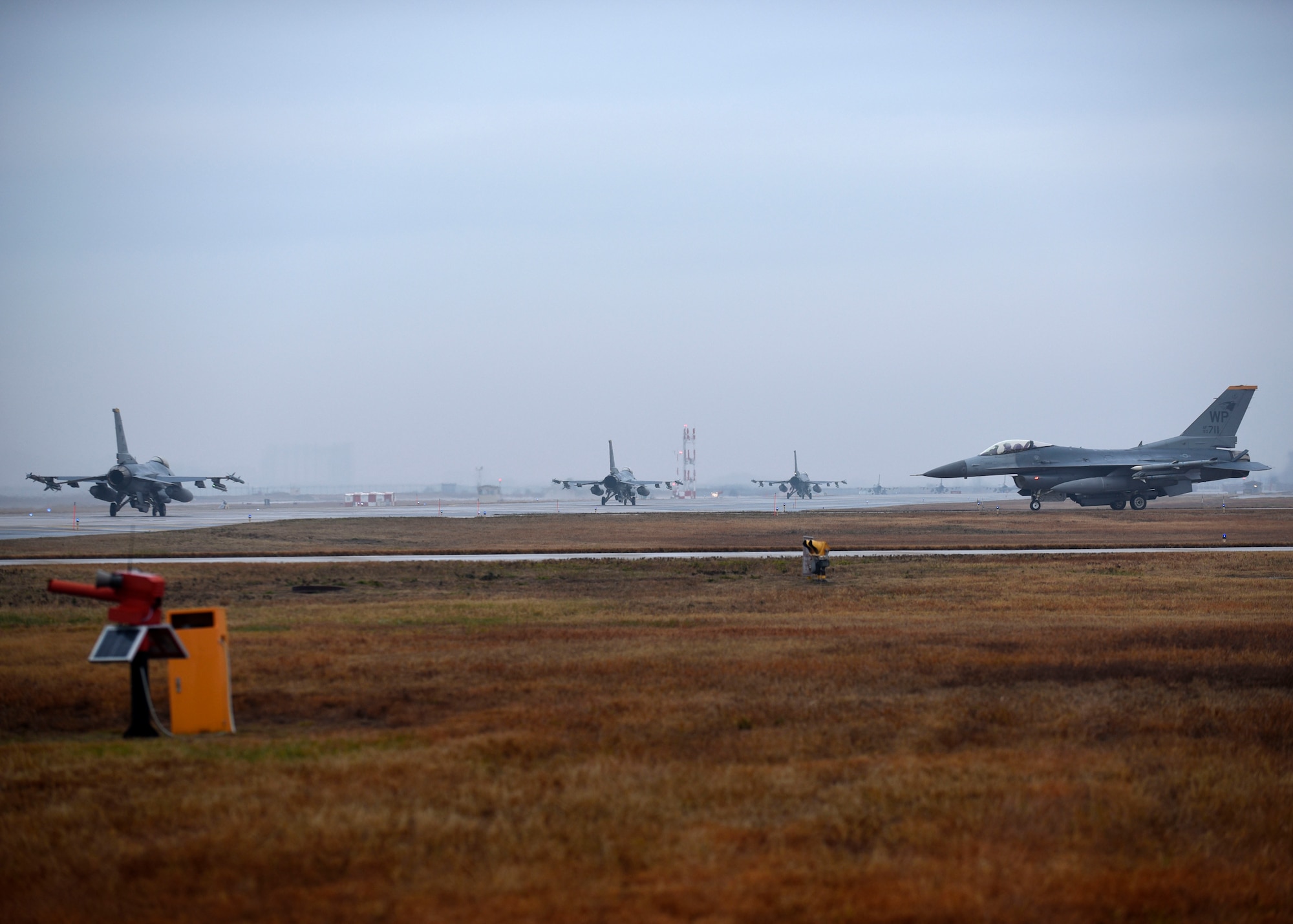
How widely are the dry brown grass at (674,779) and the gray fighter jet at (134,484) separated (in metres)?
50.9

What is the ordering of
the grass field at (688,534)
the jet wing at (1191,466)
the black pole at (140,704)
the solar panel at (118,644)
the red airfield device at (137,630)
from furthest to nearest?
the jet wing at (1191,466) → the grass field at (688,534) → the black pole at (140,704) → the red airfield device at (137,630) → the solar panel at (118,644)

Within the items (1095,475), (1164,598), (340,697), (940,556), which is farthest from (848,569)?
(1095,475)

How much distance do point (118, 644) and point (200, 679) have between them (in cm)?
89

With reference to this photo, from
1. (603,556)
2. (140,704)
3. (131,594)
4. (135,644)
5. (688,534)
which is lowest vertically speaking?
(688,534)

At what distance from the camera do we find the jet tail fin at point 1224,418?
59.7 metres

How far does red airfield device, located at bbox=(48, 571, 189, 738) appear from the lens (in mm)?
8148

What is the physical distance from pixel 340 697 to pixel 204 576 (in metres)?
14.9

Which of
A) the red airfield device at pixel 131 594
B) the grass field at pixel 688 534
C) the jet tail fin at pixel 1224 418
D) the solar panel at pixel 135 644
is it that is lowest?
the grass field at pixel 688 534

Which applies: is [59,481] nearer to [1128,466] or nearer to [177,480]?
[177,480]

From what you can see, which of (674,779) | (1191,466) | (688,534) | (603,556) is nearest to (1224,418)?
(1191,466)

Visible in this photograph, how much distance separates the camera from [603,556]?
30.3 metres

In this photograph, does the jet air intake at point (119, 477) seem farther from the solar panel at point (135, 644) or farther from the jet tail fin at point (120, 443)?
the solar panel at point (135, 644)

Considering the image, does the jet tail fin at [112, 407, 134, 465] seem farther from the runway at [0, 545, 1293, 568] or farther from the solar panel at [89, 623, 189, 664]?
the solar panel at [89, 623, 189, 664]

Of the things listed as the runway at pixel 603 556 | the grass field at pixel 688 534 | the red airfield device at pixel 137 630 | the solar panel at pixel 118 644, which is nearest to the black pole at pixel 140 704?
the red airfield device at pixel 137 630
